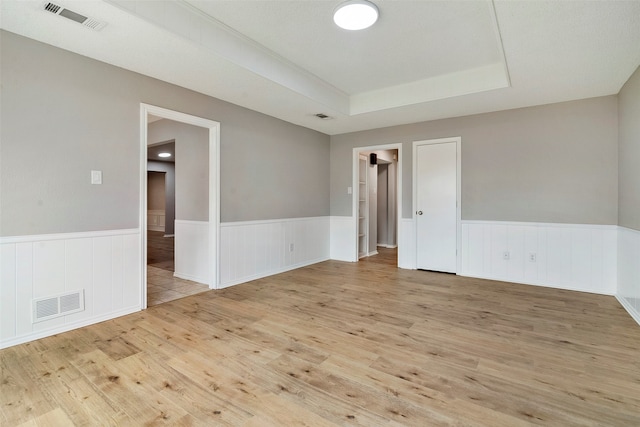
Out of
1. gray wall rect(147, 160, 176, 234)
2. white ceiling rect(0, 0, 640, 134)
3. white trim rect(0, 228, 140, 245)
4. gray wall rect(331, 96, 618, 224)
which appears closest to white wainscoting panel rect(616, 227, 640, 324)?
gray wall rect(331, 96, 618, 224)

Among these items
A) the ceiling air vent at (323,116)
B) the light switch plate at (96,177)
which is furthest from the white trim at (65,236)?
the ceiling air vent at (323,116)

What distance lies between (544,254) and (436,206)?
157 centimetres

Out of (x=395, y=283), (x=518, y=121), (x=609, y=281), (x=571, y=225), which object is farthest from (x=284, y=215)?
(x=609, y=281)

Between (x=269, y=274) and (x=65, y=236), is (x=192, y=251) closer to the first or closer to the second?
(x=269, y=274)

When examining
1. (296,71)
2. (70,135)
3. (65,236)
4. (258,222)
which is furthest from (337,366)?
(296,71)

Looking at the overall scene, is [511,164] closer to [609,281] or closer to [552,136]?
[552,136]

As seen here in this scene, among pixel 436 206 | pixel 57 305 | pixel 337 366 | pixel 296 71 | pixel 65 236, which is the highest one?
pixel 296 71

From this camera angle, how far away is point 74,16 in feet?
7.26

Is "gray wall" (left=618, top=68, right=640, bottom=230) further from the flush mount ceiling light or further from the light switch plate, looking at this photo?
the light switch plate

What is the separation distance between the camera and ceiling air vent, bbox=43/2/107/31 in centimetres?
212

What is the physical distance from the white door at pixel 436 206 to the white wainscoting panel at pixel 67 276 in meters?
4.11

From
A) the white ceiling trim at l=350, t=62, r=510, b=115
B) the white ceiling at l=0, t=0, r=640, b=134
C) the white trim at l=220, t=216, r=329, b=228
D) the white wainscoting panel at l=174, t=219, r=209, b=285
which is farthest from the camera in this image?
the white wainscoting panel at l=174, t=219, r=209, b=285

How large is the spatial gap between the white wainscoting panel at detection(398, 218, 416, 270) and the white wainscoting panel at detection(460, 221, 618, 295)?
79 cm

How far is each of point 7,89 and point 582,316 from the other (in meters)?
5.47
